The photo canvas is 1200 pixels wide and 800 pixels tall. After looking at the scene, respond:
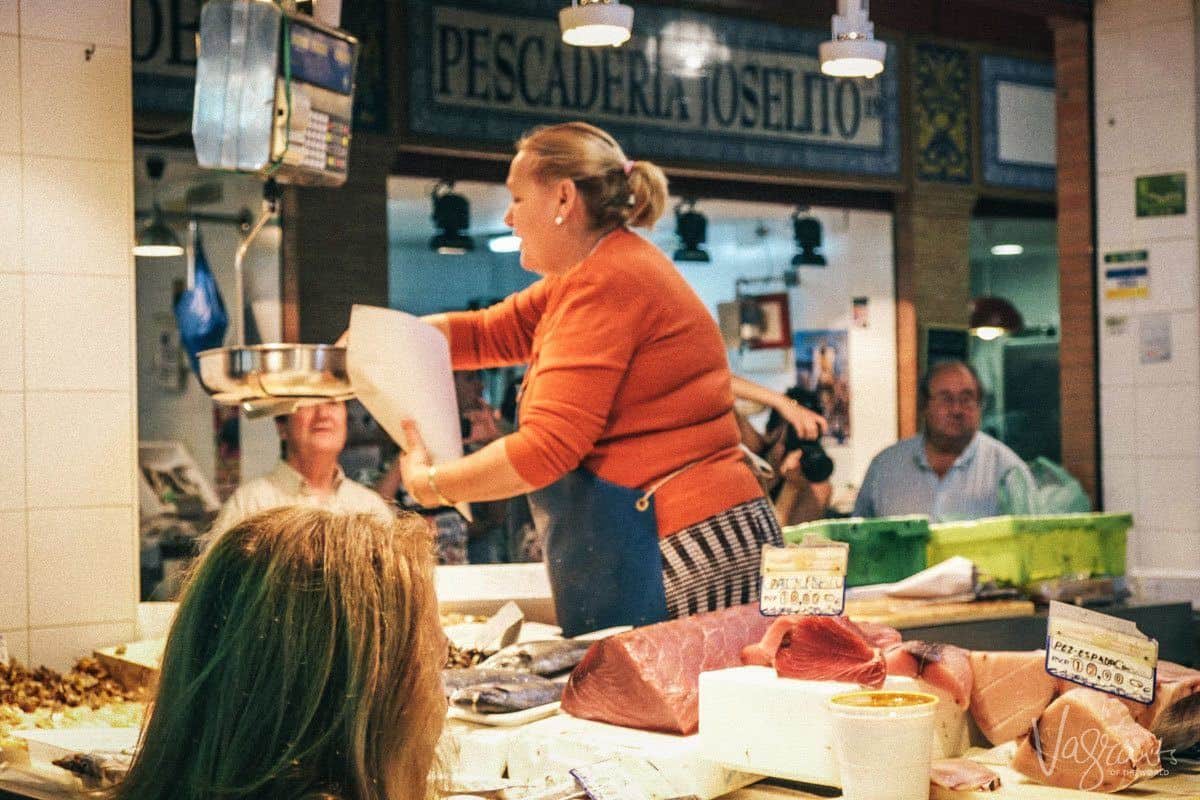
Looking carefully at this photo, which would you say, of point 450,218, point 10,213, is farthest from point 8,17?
point 450,218

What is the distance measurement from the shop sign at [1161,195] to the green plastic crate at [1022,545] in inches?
65.3

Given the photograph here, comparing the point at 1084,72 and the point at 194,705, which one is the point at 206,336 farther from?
the point at 194,705

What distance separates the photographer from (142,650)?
120 inches

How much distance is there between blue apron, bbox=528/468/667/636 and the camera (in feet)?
9.04

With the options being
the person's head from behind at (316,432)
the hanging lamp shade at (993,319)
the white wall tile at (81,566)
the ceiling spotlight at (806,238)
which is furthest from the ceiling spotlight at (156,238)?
the hanging lamp shade at (993,319)

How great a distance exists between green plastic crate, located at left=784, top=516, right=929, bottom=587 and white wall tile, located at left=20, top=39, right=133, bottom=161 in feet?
7.33

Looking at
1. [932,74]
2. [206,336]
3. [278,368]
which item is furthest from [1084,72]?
[278,368]

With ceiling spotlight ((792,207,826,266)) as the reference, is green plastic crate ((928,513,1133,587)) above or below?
below

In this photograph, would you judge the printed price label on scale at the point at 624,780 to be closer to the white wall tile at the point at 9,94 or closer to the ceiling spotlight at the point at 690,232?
the white wall tile at the point at 9,94

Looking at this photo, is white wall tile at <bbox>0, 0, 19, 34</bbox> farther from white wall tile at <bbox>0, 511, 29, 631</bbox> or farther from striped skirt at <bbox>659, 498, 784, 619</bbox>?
striped skirt at <bbox>659, 498, 784, 619</bbox>

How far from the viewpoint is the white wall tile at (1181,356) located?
222 inches

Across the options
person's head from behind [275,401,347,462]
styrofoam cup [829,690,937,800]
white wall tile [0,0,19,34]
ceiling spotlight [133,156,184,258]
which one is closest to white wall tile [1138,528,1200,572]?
person's head from behind [275,401,347,462]

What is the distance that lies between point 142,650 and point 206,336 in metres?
2.73

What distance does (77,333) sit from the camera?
3334 mm
